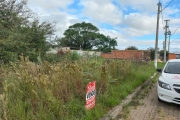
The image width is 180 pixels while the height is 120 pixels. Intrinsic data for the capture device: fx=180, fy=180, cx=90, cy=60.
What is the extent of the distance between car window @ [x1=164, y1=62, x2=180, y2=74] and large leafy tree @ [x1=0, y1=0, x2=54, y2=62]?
681 centimetres

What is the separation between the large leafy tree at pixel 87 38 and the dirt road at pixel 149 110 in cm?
6465

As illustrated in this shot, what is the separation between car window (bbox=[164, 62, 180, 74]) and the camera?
6.44 metres

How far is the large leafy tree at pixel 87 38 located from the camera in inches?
2795

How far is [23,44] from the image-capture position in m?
9.76

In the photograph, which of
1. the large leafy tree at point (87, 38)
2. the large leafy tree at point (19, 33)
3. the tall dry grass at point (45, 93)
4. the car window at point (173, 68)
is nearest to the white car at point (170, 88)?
the car window at point (173, 68)

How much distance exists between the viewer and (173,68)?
22.0 feet

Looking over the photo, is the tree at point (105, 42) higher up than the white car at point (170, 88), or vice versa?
the tree at point (105, 42)

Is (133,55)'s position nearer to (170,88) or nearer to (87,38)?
(170,88)

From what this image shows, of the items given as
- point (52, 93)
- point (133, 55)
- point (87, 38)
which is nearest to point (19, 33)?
point (52, 93)

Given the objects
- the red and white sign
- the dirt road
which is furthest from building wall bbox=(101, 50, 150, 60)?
the red and white sign

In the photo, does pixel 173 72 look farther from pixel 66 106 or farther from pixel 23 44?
pixel 23 44

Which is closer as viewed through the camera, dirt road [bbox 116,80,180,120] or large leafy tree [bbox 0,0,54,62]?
dirt road [bbox 116,80,180,120]

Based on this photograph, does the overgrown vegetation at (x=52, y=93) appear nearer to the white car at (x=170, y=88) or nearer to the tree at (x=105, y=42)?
the white car at (x=170, y=88)

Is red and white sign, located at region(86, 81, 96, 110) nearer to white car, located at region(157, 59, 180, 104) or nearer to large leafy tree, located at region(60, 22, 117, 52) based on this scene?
white car, located at region(157, 59, 180, 104)
